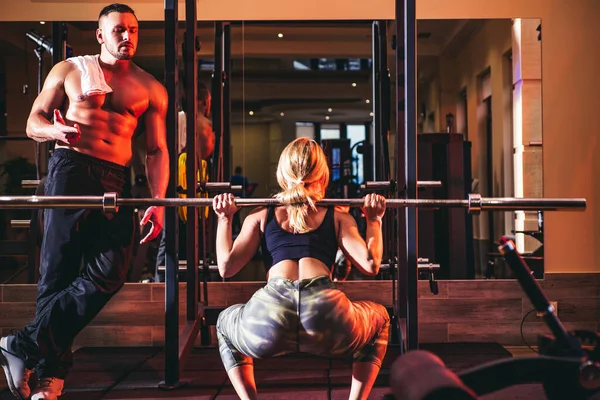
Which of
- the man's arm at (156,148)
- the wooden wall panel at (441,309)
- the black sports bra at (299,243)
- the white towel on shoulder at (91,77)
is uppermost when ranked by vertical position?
the white towel on shoulder at (91,77)

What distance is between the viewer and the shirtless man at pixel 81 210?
3.00 m

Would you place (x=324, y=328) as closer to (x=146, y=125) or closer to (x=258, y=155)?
(x=146, y=125)

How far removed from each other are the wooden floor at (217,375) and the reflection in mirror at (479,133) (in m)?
0.66

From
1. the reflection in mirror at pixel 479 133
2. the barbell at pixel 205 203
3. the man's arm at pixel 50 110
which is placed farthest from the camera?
the reflection in mirror at pixel 479 133

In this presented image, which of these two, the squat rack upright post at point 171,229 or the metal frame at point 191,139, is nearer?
the squat rack upright post at point 171,229

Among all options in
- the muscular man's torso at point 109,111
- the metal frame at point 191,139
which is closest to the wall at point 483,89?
the metal frame at point 191,139

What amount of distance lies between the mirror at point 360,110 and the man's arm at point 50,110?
1366 millimetres

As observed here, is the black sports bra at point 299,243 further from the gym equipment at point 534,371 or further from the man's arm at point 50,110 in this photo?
the man's arm at point 50,110

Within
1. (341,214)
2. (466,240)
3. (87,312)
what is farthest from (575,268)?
(87,312)

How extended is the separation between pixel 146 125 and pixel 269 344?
145 cm

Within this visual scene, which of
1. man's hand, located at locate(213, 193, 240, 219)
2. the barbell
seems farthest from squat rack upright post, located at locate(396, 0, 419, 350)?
man's hand, located at locate(213, 193, 240, 219)

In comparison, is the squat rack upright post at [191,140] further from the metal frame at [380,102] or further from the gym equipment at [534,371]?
the gym equipment at [534,371]

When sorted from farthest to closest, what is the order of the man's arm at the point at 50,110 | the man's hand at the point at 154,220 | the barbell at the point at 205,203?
the man's hand at the point at 154,220 < the man's arm at the point at 50,110 < the barbell at the point at 205,203

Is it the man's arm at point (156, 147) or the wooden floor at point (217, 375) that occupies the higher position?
the man's arm at point (156, 147)
